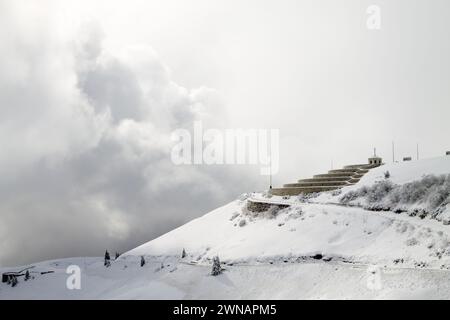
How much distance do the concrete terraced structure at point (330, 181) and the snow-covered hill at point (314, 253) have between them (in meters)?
2.19

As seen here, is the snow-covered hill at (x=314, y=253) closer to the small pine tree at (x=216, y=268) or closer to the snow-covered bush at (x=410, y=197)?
the snow-covered bush at (x=410, y=197)

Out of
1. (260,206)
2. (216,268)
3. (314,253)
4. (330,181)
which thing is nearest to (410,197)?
(314,253)

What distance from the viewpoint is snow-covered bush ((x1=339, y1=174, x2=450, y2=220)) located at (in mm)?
41688

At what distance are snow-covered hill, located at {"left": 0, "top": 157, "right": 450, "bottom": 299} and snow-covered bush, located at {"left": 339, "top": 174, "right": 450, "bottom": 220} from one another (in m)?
0.11

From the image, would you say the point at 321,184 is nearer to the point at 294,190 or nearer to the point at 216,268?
the point at 294,190

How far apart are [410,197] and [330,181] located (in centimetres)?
1781

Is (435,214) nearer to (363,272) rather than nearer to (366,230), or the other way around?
(366,230)

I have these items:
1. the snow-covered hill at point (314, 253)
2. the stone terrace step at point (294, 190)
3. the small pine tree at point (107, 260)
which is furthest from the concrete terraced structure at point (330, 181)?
the small pine tree at point (107, 260)

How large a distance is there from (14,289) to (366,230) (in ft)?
144

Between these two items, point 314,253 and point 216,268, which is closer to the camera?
point 314,253

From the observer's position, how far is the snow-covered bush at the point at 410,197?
4169 centimetres

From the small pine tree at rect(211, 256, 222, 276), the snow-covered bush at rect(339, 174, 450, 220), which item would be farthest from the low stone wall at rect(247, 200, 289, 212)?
the small pine tree at rect(211, 256, 222, 276)

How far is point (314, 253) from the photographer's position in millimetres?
40188
